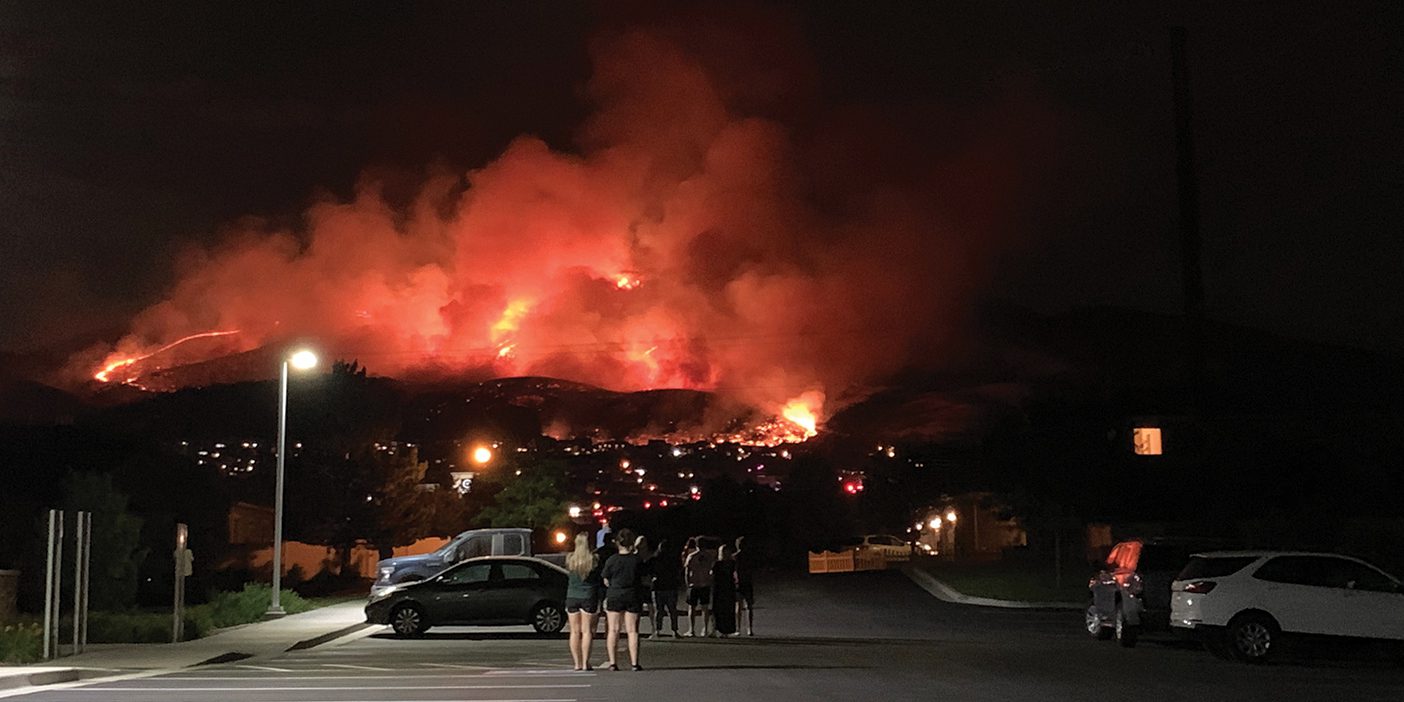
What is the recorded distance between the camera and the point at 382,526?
48.3 meters

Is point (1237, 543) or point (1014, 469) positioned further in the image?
point (1014, 469)

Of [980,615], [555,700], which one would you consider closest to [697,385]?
[980,615]

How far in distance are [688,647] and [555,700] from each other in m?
7.10

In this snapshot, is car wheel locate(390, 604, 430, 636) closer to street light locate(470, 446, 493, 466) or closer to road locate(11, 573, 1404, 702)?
road locate(11, 573, 1404, 702)

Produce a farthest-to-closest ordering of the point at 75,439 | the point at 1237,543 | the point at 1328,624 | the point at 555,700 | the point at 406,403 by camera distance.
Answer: the point at 406,403
the point at 75,439
the point at 1237,543
the point at 1328,624
the point at 555,700

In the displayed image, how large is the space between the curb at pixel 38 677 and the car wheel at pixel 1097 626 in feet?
46.7

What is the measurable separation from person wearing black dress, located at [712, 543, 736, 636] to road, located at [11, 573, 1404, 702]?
79cm

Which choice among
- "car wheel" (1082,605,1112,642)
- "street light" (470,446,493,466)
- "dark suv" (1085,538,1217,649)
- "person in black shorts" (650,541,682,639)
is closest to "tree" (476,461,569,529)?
"street light" (470,446,493,466)

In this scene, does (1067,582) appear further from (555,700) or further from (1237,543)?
(555,700)

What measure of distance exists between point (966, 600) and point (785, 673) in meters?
19.1

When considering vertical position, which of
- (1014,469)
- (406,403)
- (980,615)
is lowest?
(980,615)

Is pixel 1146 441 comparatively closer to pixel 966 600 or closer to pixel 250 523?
pixel 966 600

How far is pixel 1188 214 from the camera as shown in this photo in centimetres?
4975

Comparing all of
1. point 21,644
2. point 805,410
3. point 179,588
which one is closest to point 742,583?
point 179,588
